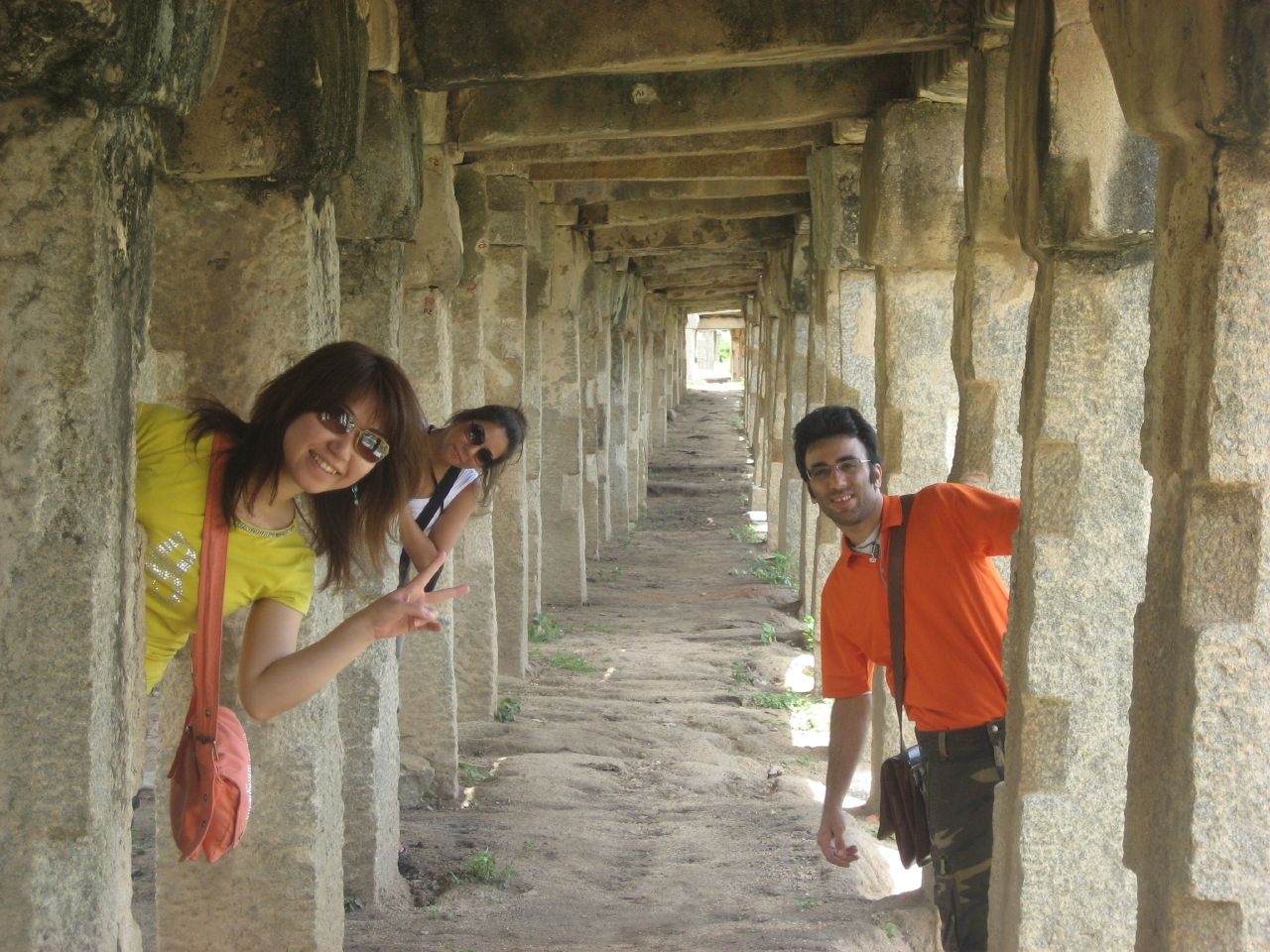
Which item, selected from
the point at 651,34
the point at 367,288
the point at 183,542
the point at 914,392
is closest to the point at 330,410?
the point at 183,542

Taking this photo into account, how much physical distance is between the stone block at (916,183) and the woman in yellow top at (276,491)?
404cm

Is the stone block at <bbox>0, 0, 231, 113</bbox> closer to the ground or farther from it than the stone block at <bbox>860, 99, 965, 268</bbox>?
closer to the ground

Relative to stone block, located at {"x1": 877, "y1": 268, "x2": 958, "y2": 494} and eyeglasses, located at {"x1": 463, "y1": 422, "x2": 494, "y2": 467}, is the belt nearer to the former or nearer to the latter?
eyeglasses, located at {"x1": 463, "y1": 422, "x2": 494, "y2": 467}

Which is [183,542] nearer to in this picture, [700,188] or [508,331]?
[508,331]

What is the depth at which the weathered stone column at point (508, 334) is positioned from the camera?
10.0 metres

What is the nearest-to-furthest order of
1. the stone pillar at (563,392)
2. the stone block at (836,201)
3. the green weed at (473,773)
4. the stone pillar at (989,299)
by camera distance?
the stone pillar at (989,299) → the green weed at (473,773) → the stone block at (836,201) → the stone pillar at (563,392)

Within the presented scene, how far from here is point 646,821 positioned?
7422mm

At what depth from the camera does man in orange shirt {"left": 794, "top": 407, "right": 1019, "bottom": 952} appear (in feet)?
14.5

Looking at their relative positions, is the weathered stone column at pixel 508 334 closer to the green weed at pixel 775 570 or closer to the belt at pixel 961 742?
the green weed at pixel 775 570

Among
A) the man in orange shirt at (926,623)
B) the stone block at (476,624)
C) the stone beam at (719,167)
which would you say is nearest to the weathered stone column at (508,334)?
the stone beam at (719,167)

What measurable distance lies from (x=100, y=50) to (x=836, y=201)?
6392mm

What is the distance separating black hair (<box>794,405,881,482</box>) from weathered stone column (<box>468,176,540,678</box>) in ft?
18.4

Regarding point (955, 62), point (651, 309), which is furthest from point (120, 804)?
point (651, 309)

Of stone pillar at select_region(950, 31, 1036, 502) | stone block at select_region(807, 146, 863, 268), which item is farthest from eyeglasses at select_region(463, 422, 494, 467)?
stone block at select_region(807, 146, 863, 268)
